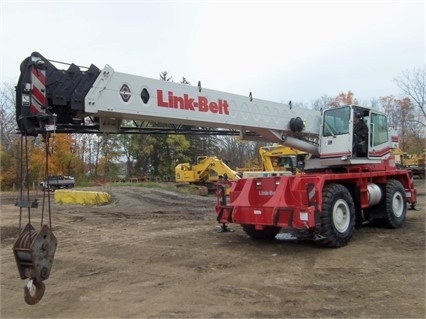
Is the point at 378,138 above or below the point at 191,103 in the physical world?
below

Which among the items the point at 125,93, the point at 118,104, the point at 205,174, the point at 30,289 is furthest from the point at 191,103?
the point at 205,174

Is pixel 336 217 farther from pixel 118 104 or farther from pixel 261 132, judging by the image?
pixel 118 104

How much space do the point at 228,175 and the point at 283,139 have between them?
16.2 meters

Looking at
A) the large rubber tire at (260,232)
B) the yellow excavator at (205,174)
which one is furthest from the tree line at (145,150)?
the large rubber tire at (260,232)

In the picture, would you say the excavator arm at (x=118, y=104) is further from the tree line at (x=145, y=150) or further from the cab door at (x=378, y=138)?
the tree line at (x=145, y=150)

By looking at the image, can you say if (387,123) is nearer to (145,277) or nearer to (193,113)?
(193,113)

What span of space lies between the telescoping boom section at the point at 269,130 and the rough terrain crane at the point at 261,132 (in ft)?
0.05

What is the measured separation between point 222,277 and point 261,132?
3.53 m

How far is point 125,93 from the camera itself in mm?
6289

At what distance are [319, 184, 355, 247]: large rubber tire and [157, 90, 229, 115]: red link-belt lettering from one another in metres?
2.53

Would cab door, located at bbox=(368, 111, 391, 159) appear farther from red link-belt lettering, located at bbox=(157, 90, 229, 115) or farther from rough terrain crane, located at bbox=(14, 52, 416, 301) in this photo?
red link-belt lettering, located at bbox=(157, 90, 229, 115)

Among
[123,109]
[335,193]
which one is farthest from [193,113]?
[335,193]

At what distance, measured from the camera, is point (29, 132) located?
510 centimetres

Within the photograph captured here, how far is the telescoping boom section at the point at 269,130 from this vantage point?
18.2 ft
